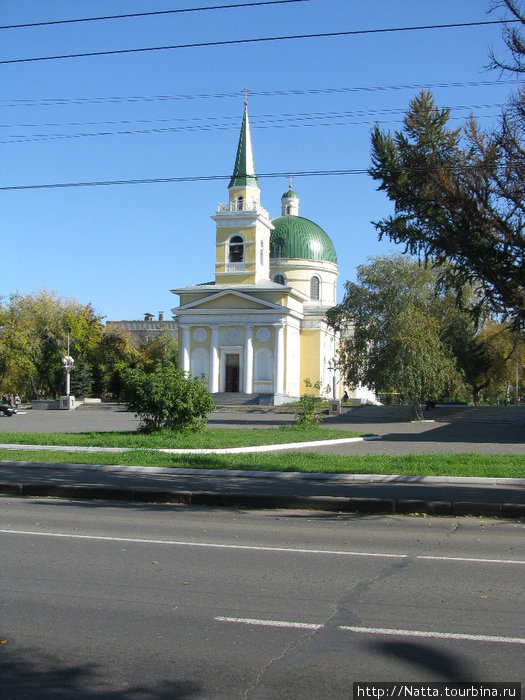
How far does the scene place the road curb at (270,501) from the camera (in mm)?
11516

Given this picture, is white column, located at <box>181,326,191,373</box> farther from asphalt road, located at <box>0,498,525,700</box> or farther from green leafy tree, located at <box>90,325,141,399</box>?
asphalt road, located at <box>0,498,525,700</box>

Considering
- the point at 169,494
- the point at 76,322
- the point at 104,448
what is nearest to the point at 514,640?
the point at 169,494

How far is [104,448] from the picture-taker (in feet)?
67.2

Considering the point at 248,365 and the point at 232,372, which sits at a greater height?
the point at 248,365

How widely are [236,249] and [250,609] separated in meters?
59.9

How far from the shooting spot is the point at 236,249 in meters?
65.1

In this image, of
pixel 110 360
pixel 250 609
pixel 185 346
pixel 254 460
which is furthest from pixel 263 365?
pixel 250 609

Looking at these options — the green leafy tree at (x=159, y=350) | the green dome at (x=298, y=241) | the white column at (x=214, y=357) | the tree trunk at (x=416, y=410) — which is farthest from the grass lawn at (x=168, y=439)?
the green leafy tree at (x=159, y=350)

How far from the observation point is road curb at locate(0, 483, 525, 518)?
11.5 metres

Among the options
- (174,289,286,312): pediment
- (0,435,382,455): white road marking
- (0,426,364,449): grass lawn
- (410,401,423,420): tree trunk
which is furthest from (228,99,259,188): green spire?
(0,435,382,455): white road marking

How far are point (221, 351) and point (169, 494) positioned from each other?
50513 mm

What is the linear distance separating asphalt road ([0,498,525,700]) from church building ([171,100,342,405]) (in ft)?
164

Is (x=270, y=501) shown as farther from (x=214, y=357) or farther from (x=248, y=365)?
(x=214, y=357)

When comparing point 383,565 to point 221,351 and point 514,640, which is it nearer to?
point 514,640
